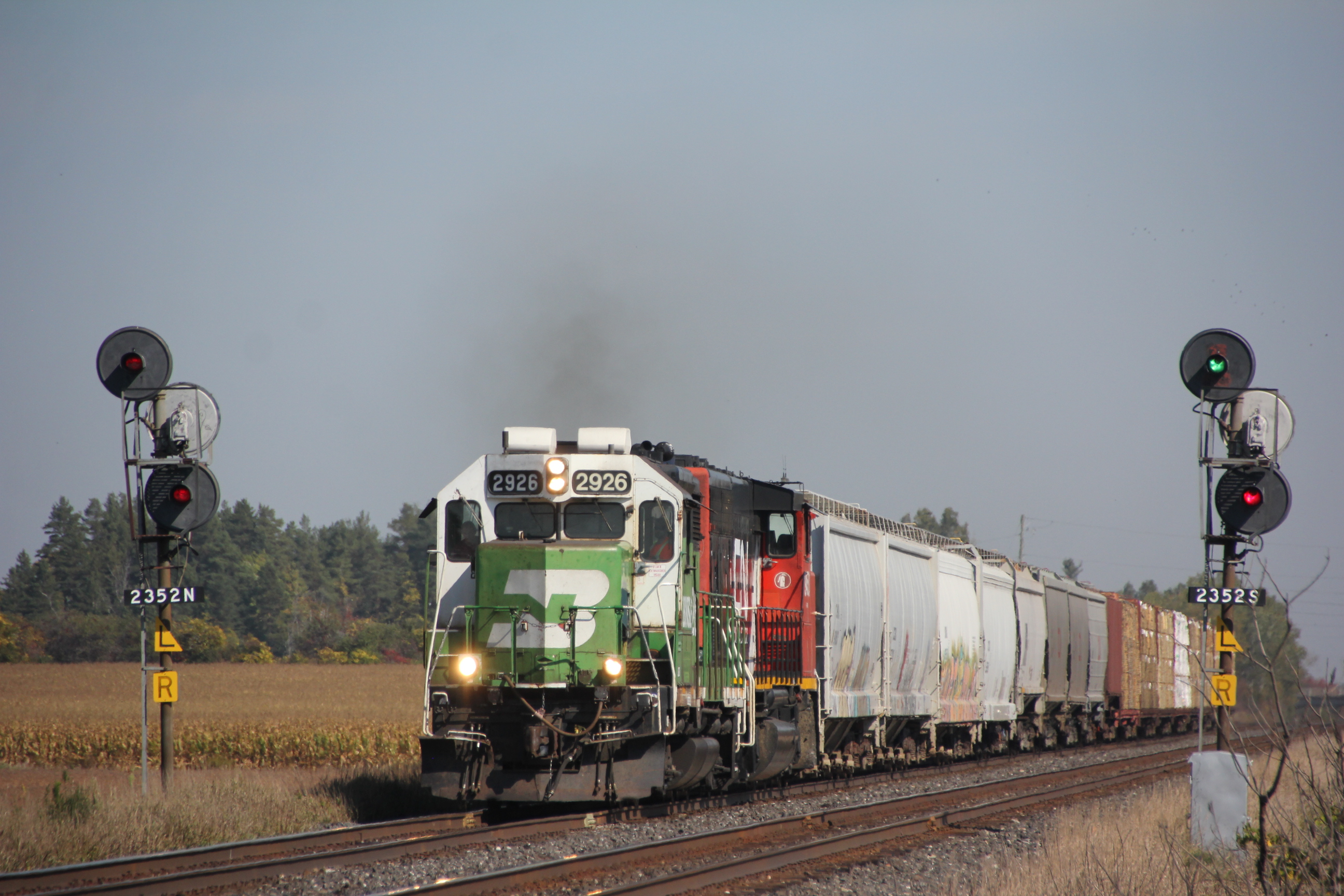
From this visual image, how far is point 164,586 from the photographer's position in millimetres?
13070

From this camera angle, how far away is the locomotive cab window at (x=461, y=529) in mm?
12523

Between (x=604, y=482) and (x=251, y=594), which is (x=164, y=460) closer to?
(x=604, y=482)

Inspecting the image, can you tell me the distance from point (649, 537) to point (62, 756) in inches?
762

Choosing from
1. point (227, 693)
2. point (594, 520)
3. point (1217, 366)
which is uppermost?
point (1217, 366)

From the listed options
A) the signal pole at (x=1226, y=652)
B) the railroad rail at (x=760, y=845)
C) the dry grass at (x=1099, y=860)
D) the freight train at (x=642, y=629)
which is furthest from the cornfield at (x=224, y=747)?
the signal pole at (x=1226, y=652)

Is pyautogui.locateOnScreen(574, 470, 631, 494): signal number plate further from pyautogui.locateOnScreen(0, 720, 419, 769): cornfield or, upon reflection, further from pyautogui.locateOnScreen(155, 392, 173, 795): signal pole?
pyautogui.locateOnScreen(0, 720, 419, 769): cornfield

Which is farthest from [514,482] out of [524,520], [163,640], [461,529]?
[163,640]

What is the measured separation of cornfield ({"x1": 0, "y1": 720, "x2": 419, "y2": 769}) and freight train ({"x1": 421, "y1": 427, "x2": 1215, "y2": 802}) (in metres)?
10.4

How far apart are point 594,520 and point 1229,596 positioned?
235 inches

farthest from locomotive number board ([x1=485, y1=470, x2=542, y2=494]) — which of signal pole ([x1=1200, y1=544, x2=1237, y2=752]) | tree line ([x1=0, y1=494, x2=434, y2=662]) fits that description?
tree line ([x1=0, y1=494, x2=434, y2=662])

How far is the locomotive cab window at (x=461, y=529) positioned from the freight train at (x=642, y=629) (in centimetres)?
2

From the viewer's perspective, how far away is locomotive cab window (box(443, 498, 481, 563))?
12523 mm

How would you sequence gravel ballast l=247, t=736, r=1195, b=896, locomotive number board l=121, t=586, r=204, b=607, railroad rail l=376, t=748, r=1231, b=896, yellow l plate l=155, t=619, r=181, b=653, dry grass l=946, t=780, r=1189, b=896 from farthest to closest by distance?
yellow l plate l=155, t=619, r=181, b=653 → locomotive number board l=121, t=586, r=204, b=607 → gravel ballast l=247, t=736, r=1195, b=896 → railroad rail l=376, t=748, r=1231, b=896 → dry grass l=946, t=780, r=1189, b=896

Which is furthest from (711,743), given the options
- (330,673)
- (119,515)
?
(119,515)
